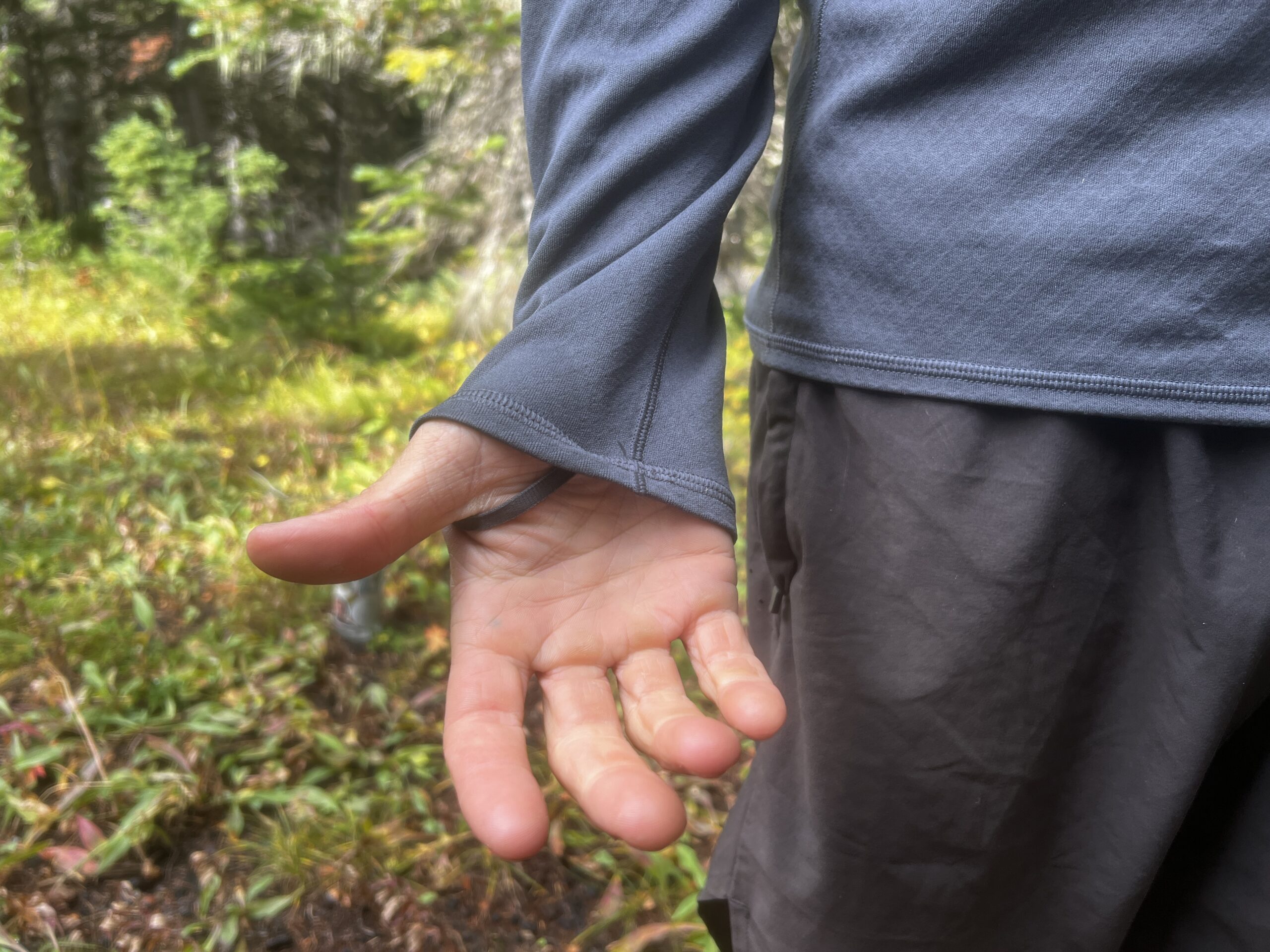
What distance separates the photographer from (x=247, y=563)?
9.78 feet

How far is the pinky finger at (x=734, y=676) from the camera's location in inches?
28.3

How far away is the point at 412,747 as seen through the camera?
7.99 feet

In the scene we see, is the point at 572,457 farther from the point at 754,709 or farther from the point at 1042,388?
the point at 1042,388

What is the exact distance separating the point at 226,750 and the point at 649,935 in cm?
132

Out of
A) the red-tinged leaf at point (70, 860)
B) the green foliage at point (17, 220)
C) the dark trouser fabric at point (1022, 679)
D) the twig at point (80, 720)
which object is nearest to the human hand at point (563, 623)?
the dark trouser fabric at point (1022, 679)

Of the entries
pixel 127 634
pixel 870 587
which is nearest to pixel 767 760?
pixel 870 587

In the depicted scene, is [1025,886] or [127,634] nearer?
[1025,886]

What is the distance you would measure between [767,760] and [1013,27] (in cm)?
89

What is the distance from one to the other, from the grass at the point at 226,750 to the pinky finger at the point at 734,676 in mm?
1447

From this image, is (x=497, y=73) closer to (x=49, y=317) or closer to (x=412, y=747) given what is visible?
(x=49, y=317)

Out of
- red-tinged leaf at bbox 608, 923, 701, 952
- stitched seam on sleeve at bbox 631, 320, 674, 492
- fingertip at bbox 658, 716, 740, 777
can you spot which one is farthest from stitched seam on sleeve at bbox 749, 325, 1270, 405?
red-tinged leaf at bbox 608, 923, 701, 952

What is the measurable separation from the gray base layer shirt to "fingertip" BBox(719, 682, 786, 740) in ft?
0.69

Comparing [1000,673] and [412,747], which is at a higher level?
[1000,673]

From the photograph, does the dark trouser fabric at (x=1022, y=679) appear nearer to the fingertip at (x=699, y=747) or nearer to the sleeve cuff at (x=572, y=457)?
the sleeve cuff at (x=572, y=457)
